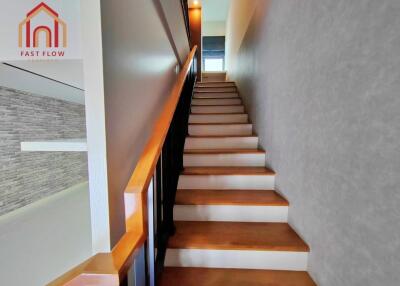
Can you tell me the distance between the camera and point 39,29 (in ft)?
3.51

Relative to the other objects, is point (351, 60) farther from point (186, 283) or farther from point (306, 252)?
point (186, 283)

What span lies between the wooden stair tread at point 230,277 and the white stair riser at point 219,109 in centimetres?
251

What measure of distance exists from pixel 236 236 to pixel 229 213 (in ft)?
0.76

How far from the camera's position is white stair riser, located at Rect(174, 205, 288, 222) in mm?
1688

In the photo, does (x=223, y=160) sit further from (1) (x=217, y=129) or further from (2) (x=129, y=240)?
(2) (x=129, y=240)

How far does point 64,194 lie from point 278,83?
12.5ft

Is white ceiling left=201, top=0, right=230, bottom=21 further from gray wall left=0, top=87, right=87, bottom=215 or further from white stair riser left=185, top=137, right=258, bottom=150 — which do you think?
white stair riser left=185, top=137, right=258, bottom=150

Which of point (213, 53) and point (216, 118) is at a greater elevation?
point (213, 53)

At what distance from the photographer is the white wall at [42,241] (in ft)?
6.76

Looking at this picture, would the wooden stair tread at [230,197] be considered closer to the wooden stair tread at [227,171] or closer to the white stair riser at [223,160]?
the wooden stair tread at [227,171]

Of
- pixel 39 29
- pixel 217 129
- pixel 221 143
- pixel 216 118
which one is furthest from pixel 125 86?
pixel 216 118

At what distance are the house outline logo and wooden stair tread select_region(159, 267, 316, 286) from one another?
1451mm

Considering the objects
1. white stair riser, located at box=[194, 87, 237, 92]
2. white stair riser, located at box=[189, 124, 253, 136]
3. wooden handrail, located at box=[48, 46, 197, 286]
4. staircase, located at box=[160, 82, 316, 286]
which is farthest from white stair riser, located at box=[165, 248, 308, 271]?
white stair riser, located at box=[194, 87, 237, 92]

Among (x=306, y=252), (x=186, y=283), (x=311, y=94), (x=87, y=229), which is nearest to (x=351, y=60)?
(x=311, y=94)
